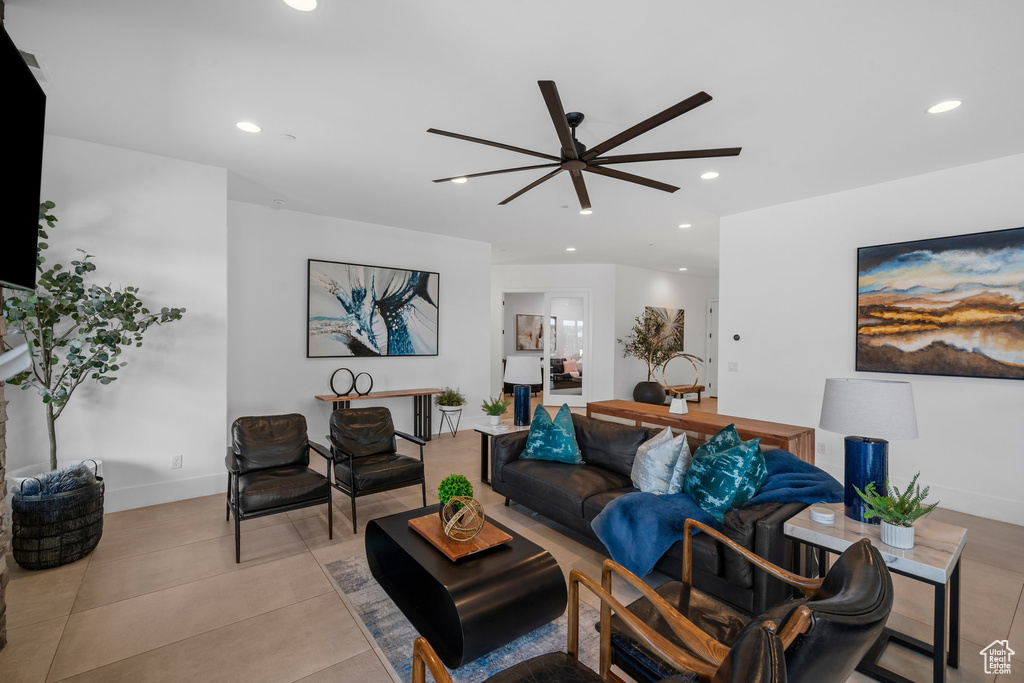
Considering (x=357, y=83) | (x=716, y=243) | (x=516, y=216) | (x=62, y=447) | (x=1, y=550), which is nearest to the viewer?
(x=1, y=550)

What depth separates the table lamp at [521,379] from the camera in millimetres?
4441

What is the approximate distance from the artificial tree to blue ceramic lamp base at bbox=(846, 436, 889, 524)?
426 centimetres

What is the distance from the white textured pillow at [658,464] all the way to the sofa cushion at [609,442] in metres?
0.39

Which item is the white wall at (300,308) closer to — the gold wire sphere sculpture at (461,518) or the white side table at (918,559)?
the gold wire sphere sculpture at (461,518)

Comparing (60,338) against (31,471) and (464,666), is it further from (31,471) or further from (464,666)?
(464,666)

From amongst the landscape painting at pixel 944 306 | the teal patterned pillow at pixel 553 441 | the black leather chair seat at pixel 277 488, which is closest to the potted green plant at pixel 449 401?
the teal patterned pillow at pixel 553 441

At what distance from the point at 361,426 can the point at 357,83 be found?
2.58 metres

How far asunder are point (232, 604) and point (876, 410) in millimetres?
3249

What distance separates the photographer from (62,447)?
3.40 metres

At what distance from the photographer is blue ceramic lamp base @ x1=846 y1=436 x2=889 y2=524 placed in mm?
2123

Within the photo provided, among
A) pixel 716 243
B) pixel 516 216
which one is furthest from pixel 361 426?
pixel 716 243

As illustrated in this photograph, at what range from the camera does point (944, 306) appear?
380 cm

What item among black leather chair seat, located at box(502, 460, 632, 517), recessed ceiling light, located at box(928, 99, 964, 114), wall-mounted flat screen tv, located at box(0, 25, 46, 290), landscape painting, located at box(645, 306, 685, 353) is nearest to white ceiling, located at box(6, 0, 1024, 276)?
recessed ceiling light, located at box(928, 99, 964, 114)

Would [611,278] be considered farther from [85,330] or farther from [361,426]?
[85,330]
